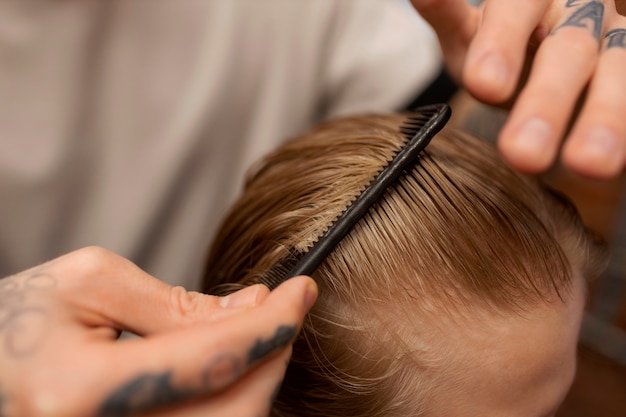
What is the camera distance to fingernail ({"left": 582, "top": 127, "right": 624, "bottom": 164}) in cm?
45

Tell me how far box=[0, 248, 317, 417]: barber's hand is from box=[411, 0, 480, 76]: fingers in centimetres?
43

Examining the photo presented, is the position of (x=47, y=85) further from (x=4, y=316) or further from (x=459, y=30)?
(x=459, y=30)

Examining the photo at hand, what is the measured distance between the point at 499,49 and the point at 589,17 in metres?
0.15

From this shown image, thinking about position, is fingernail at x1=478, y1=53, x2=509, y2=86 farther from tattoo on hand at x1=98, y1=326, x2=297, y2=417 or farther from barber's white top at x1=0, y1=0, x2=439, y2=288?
barber's white top at x1=0, y1=0, x2=439, y2=288

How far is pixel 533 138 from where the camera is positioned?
46 centimetres

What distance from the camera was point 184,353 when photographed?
463mm

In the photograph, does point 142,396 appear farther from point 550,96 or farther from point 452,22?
point 452,22

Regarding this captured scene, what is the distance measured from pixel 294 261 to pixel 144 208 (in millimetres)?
490

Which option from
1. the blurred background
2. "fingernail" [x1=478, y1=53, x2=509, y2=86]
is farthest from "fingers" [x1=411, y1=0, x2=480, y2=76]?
the blurred background

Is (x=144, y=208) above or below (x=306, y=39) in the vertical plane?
below

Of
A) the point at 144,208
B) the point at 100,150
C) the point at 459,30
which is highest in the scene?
the point at 459,30

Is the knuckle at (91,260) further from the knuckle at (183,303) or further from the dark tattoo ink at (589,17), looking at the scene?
the dark tattoo ink at (589,17)

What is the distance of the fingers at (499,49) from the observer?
0.51 m

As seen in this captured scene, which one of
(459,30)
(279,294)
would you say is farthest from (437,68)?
(279,294)
